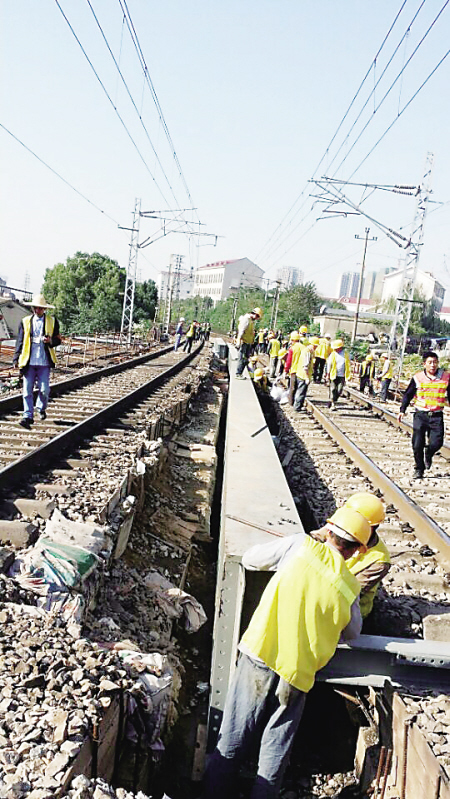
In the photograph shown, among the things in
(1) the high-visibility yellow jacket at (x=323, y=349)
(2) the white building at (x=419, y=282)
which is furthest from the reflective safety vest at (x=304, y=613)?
(2) the white building at (x=419, y=282)

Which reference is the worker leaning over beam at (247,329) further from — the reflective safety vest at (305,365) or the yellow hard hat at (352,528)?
the yellow hard hat at (352,528)

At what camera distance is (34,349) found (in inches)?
328

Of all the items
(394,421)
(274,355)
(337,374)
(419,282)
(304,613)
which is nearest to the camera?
(304,613)

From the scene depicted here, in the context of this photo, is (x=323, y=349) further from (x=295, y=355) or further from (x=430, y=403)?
(x=430, y=403)

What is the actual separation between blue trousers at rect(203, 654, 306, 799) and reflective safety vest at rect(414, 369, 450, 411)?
5.50 meters

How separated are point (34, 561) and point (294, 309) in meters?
69.8

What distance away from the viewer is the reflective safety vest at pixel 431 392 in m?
8.23

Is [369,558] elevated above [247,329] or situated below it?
below

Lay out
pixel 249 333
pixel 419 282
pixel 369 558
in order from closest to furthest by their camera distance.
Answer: pixel 369 558
pixel 249 333
pixel 419 282

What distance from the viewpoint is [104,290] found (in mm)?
54250

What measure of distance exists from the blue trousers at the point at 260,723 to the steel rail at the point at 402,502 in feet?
9.35

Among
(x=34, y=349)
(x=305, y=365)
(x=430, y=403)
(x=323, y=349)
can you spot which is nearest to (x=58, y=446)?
(x=34, y=349)

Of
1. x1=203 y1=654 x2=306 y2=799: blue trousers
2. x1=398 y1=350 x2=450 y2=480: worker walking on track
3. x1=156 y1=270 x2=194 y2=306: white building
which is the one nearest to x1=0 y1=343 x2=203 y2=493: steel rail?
x1=203 y1=654 x2=306 y2=799: blue trousers

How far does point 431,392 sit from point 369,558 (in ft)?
14.9
